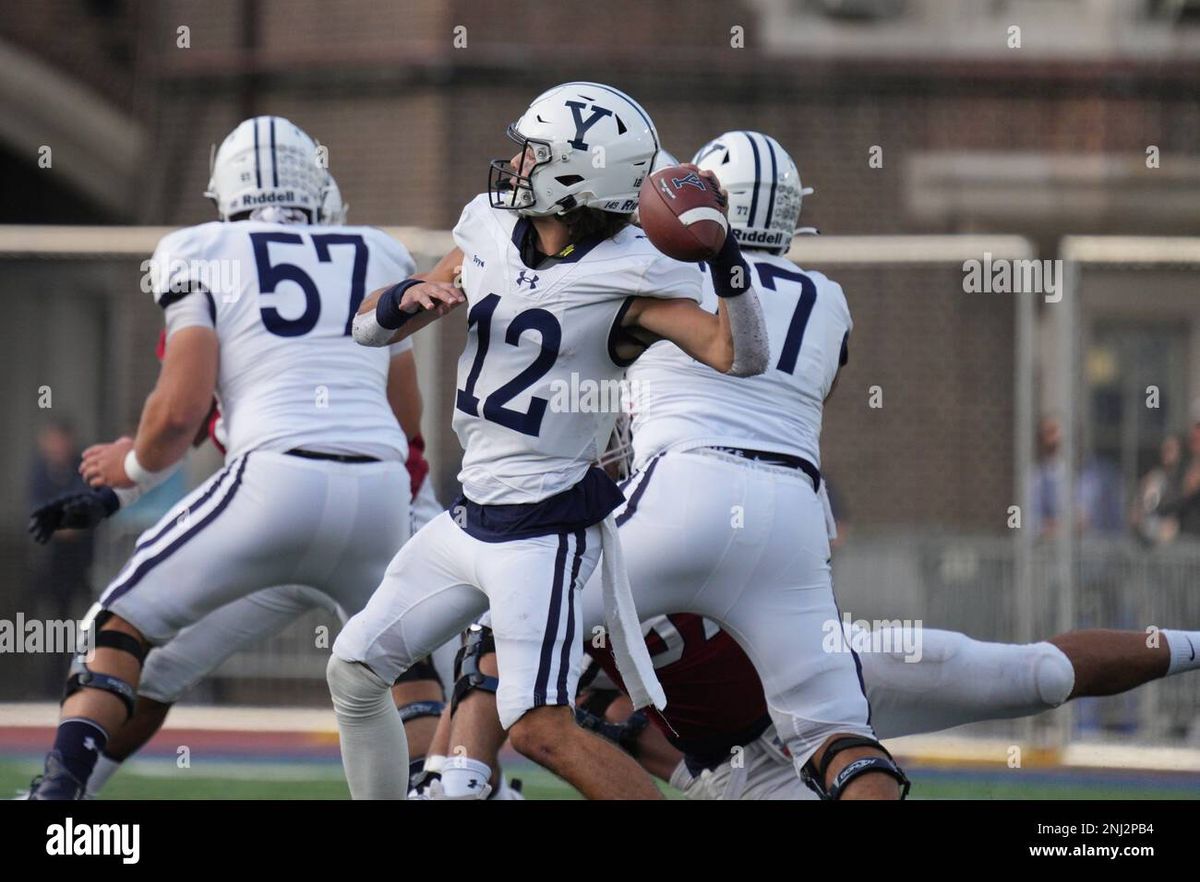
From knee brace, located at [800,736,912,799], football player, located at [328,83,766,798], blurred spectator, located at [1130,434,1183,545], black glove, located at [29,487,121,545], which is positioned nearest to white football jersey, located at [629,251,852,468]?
football player, located at [328,83,766,798]

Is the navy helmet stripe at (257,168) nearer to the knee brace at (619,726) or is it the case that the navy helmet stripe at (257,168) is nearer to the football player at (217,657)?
the football player at (217,657)

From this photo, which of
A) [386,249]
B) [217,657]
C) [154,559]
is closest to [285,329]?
[386,249]

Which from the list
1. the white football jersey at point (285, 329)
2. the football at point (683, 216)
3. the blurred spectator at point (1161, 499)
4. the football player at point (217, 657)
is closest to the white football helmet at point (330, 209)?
the football player at point (217, 657)

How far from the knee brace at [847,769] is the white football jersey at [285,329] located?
1.59m

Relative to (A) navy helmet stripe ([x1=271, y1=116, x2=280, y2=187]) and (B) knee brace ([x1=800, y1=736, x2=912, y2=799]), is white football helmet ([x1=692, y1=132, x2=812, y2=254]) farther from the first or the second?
(B) knee brace ([x1=800, y1=736, x2=912, y2=799])

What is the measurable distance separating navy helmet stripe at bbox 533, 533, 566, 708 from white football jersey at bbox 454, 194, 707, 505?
7.7 inches

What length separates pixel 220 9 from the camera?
1452cm

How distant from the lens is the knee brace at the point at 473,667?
5.23m

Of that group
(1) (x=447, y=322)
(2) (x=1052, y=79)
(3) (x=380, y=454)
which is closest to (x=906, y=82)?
(2) (x=1052, y=79)

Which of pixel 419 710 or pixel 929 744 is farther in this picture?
pixel 929 744

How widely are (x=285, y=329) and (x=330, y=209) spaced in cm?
83

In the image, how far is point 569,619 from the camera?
469cm

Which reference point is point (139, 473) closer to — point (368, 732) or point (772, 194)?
point (368, 732)
